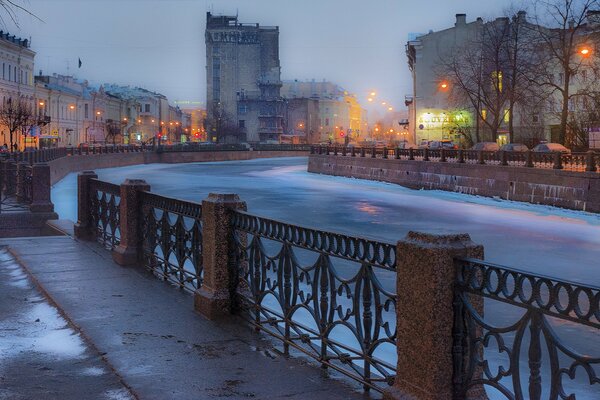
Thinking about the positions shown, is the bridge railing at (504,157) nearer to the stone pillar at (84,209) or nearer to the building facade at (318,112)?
the stone pillar at (84,209)

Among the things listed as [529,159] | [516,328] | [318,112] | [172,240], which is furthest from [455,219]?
[318,112]

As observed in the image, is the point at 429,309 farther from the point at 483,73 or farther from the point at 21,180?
the point at 483,73

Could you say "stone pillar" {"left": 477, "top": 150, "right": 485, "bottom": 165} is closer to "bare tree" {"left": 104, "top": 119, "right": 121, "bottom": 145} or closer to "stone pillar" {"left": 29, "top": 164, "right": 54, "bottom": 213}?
"stone pillar" {"left": 29, "top": 164, "right": 54, "bottom": 213}

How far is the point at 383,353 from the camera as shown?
29.1 ft

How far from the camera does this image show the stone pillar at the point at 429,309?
429cm

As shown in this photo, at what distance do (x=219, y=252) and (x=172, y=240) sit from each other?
87.2 inches

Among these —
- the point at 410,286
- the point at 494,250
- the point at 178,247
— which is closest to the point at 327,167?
the point at 494,250

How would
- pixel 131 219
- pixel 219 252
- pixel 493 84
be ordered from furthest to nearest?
pixel 493 84
pixel 131 219
pixel 219 252

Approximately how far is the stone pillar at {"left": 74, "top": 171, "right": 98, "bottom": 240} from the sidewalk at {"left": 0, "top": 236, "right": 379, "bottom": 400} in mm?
3626

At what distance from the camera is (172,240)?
952 centimetres

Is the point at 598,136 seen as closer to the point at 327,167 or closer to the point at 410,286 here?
the point at 410,286

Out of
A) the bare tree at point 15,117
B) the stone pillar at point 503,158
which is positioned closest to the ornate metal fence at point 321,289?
the stone pillar at point 503,158

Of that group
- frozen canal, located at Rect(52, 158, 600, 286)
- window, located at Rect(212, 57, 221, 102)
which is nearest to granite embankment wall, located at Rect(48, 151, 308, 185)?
frozen canal, located at Rect(52, 158, 600, 286)

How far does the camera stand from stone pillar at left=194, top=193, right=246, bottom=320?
291 inches
